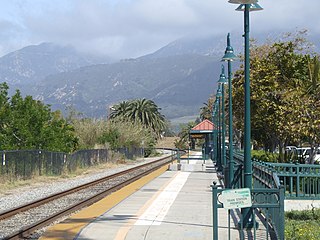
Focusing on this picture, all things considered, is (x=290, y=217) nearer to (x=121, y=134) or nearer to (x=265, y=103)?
(x=265, y=103)

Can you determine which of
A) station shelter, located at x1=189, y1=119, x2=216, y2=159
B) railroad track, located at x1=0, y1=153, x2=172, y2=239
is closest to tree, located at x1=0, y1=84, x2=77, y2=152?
railroad track, located at x1=0, y1=153, x2=172, y2=239

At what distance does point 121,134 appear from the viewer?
72312mm

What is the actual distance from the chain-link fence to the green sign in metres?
23.1

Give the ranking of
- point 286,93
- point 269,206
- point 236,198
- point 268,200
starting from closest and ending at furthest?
Answer: point 236,198
point 269,206
point 268,200
point 286,93

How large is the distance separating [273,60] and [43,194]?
17.3 meters

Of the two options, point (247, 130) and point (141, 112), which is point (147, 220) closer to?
point (247, 130)

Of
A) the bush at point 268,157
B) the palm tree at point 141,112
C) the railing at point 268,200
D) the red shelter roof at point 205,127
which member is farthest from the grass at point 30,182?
the palm tree at point 141,112

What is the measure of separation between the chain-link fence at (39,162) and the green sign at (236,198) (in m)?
23.1

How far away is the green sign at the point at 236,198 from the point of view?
8.80 m

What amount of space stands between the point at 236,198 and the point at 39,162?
1116 inches

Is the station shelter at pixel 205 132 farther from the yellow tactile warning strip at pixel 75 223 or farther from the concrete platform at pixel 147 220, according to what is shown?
the yellow tactile warning strip at pixel 75 223

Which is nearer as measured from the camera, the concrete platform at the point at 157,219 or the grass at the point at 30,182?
the concrete platform at the point at 157,219

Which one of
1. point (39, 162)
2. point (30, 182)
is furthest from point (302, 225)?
point (39, 162)

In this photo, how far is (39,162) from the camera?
35938mm
